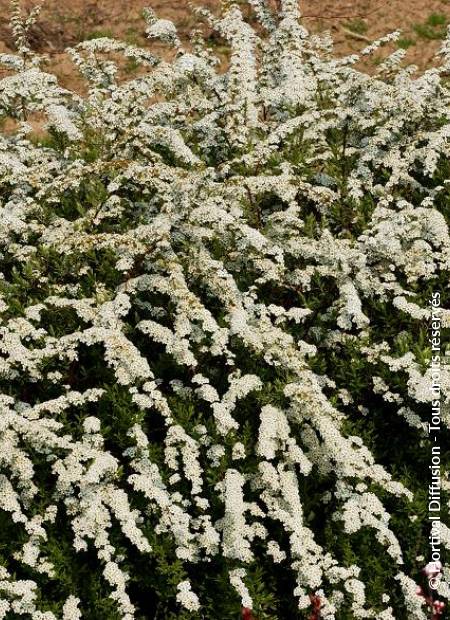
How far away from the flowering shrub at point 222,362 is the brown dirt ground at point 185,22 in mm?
8239

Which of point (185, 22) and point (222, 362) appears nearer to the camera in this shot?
point (222, 362)

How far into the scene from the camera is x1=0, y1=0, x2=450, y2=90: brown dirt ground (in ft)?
50.5

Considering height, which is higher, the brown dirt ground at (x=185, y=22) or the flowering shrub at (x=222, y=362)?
the brown dirt ground at (x=185, y=22)

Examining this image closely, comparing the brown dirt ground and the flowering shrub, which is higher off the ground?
the brown dirt ground

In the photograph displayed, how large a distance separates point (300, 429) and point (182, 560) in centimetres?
125

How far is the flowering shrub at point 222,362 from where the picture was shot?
15.5ft

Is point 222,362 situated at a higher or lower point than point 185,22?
lower

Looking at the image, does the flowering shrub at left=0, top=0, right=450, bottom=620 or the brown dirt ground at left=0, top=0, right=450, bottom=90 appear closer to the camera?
the flowering shrub at left=0, top=0, right=450, bottom=620

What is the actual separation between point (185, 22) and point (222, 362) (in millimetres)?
13204

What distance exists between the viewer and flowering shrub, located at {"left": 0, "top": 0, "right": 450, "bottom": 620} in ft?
15.5

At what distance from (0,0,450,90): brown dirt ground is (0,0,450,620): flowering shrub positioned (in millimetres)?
8239

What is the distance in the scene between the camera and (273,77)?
9.08 metres

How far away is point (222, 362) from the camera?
590cm

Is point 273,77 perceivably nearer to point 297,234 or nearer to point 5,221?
point 297,234
